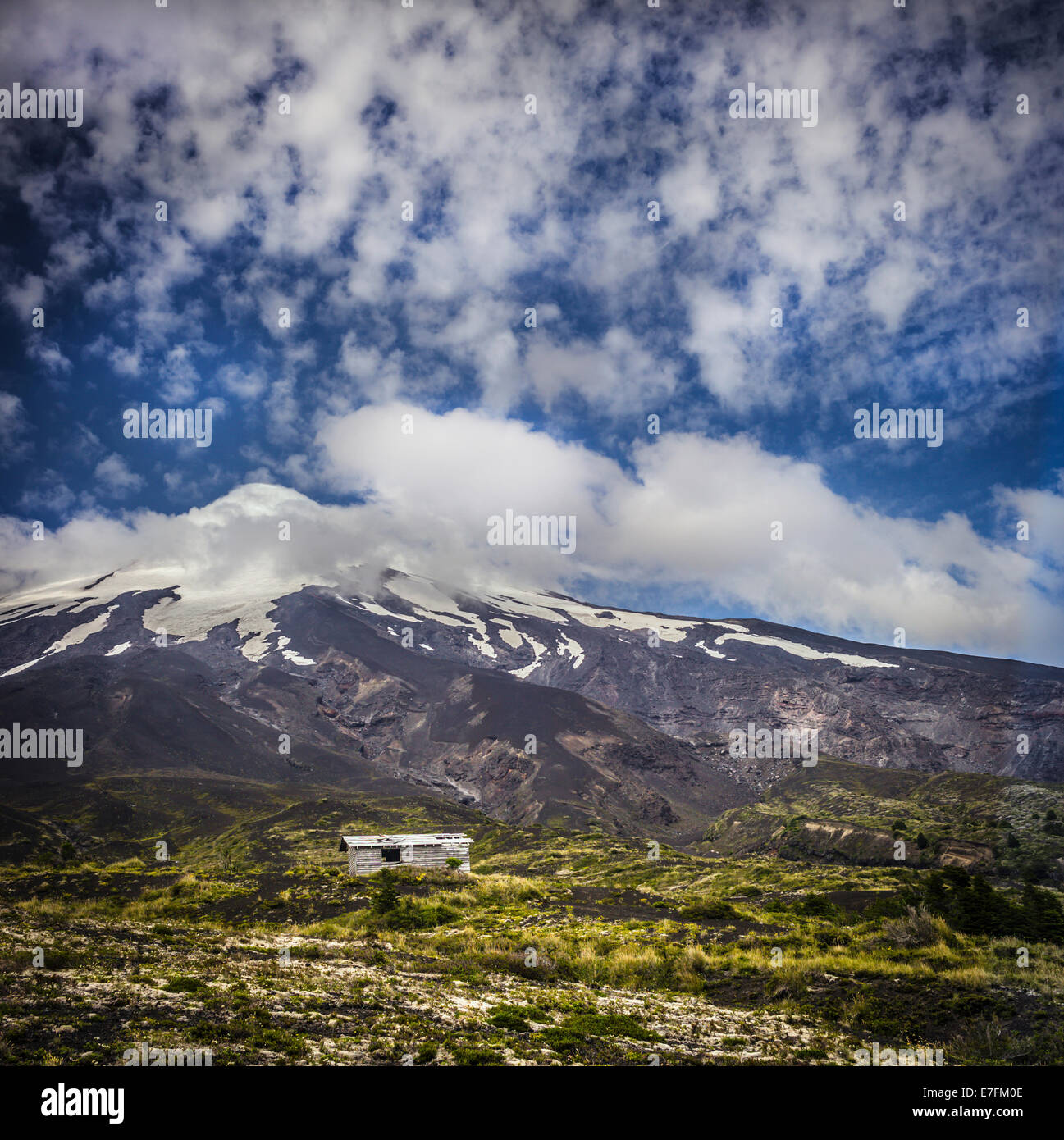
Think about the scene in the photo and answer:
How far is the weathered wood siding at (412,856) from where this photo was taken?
159 ft

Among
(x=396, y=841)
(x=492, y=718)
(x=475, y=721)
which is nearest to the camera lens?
(x=396, y=841)

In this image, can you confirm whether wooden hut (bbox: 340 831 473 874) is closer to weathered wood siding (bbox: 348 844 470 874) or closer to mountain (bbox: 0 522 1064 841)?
weathered wood siding (bbox: 348 844 470 874)

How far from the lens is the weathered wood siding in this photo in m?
48.6

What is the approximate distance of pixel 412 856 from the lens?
50.5 m

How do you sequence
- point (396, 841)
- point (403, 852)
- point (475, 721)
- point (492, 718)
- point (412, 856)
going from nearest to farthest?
point (403, 852)
point (412, 856)
point (396, 841)
point (492, 718)
point (475, 721)

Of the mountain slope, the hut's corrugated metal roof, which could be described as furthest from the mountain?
the hut's corrugated metal roof

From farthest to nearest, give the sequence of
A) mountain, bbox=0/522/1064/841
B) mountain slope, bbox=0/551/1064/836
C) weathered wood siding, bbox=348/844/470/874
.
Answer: mountain slope, bbox=0/551/1064/836 < mountain, bbox=0/522/1064/841 < weathered wood siding, bbox=348/844/470/874

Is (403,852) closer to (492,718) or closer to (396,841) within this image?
(396,841)

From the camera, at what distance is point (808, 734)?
154m

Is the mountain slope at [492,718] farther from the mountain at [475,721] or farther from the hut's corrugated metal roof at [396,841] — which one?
the hut's corrugated metal roof at [396,841]

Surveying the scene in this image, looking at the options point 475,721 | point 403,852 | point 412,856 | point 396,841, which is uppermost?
point 396,841

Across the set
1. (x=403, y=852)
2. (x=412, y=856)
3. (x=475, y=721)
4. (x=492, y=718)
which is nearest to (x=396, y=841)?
(x=403, y=852)
